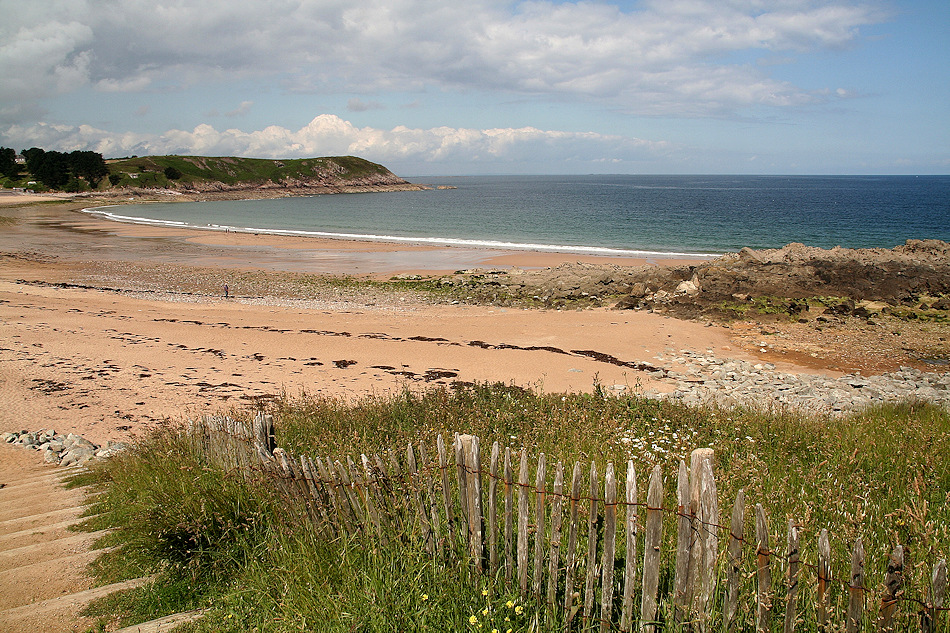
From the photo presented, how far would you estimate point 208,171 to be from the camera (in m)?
126

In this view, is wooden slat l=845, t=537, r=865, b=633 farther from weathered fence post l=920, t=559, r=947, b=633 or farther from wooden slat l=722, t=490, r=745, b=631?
wooden slat l=722, t=490, r=745, b=631

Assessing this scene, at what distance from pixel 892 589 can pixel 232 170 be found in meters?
150

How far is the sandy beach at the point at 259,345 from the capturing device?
1026cm

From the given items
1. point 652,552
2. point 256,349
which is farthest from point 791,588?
point 256,349

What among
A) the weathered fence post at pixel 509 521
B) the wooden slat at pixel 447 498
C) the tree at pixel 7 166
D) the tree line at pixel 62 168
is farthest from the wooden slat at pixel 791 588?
the tree at pixel 7 166

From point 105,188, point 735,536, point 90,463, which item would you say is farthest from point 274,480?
point 105,188

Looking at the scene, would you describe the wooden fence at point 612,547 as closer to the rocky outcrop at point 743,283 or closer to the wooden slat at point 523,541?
the wooden slat at point 523,541

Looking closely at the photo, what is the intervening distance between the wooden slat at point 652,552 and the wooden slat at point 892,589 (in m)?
0.98

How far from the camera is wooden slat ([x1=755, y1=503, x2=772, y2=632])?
104 inches

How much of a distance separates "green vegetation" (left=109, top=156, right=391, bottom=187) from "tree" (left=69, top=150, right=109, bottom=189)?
7.83 feet

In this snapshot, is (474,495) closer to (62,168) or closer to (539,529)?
(539,529)

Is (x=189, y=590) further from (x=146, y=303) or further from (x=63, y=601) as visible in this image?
(x=146, y=303)

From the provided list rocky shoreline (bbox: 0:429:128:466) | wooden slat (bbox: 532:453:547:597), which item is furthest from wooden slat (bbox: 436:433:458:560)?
rocky shoreline (bbox: 0:429:128:466)

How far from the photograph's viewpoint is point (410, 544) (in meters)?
3.69
